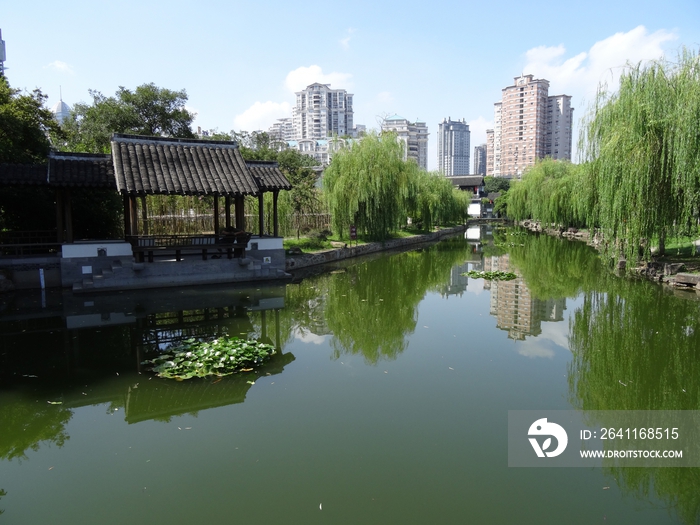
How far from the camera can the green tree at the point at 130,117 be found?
20719 millimetres

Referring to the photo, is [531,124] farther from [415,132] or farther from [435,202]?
[435,202]

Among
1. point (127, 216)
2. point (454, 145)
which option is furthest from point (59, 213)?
point (454, 145)

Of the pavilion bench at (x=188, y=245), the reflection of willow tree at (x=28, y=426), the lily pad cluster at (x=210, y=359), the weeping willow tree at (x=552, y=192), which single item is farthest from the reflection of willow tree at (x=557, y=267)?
the reflection of willow tree at (x=28, y=426)

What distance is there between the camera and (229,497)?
3264mm

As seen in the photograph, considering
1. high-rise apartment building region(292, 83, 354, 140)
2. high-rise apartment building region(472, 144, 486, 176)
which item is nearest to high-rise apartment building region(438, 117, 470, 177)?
high-rise apartment building region(472, 144, 486, 176)

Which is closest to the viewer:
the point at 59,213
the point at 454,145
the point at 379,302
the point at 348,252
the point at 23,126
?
the point at 379,302

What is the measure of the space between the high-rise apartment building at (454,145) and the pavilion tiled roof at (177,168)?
379 feet

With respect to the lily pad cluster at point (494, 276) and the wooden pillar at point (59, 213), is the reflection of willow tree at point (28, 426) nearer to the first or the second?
the wooden pillar at point (59, 213)

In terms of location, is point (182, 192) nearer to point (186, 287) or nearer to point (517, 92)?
point (186, 287)

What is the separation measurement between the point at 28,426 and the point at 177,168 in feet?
25.9

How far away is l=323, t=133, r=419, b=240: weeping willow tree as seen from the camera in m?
19.0

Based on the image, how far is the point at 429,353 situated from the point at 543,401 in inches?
70.4

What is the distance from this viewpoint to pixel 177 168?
11.2m

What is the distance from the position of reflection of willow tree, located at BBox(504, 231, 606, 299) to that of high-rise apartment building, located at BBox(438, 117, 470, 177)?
105m
